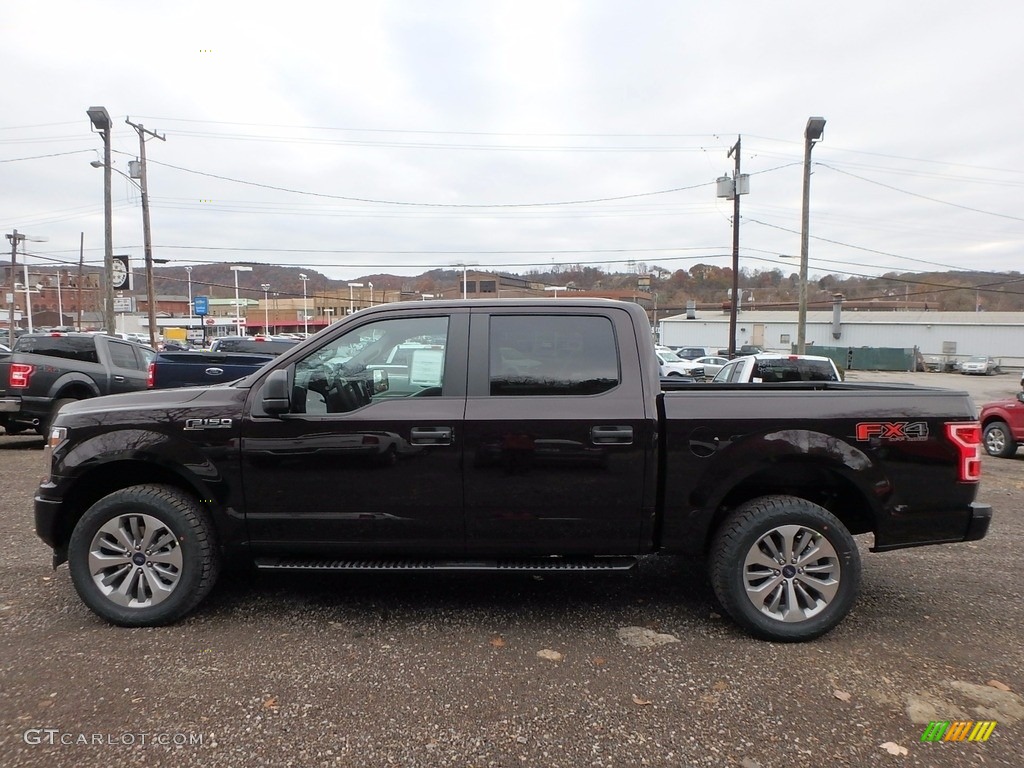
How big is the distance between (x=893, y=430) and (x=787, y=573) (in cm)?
98

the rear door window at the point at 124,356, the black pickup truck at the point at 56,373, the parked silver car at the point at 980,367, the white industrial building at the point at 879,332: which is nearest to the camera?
the black pickup truck at the point at 56,373

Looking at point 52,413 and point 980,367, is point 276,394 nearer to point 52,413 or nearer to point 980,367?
point 52,413

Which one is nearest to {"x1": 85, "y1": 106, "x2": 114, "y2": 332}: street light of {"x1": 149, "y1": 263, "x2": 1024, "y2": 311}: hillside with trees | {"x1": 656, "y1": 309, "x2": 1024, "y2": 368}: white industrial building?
{"x1": 149, "y1": 263, "x2": 1024, "y2": 311}: hillside with trees

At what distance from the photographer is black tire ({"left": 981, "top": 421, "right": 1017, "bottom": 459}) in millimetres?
10180

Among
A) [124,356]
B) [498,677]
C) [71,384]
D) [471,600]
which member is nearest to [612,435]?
[498,677]

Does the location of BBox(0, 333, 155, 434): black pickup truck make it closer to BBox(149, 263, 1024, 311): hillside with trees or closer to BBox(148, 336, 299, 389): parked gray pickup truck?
BBox(148, 336, 299, 389): parked gray pickup truck

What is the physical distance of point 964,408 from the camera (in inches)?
141

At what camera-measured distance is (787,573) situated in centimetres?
354

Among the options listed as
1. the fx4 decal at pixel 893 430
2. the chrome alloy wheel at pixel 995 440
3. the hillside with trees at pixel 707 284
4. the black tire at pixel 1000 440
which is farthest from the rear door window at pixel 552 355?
the hillside with trees at pixel 707 284

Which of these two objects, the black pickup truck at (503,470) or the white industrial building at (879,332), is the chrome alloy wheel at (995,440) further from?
the white industrial building at (879,332)

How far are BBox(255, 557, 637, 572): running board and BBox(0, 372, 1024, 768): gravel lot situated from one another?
Answer: 0.36 m

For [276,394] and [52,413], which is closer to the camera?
[276,394]

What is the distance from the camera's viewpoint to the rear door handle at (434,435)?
3.53 meters

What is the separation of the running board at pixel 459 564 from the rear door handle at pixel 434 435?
708 millimetres
